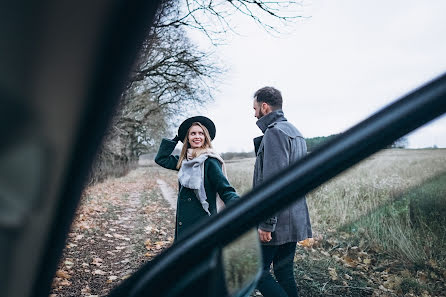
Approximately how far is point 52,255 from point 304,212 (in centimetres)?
203

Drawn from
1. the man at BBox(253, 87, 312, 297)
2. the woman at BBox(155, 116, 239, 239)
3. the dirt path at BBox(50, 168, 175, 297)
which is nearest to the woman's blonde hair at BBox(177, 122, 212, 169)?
the woman at BBox(155, 116, 239, 239)

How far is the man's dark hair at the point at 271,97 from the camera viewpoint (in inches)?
120

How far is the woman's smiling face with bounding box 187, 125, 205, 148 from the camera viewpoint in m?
3.48

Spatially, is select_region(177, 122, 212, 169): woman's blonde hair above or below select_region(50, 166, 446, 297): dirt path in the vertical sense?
above

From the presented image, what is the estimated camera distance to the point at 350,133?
0.72m

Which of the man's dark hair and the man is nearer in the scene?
the man

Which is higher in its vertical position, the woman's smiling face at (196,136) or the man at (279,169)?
the woman's smiling face at (196,136)

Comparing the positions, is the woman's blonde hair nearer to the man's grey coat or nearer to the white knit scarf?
the white knit scarf

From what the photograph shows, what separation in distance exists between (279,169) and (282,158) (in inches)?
5.7

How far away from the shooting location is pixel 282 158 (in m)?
2.65

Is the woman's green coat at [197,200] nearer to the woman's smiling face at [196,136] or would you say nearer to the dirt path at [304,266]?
the woman's smiling face at [196,136]

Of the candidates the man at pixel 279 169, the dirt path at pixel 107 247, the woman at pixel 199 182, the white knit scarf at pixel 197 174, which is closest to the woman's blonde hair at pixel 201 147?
the woman at pixel 199 182

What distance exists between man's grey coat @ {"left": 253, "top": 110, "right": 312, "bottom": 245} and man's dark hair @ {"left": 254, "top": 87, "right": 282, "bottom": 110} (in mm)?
123

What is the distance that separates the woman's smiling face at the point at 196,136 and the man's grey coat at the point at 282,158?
762 millimetres
